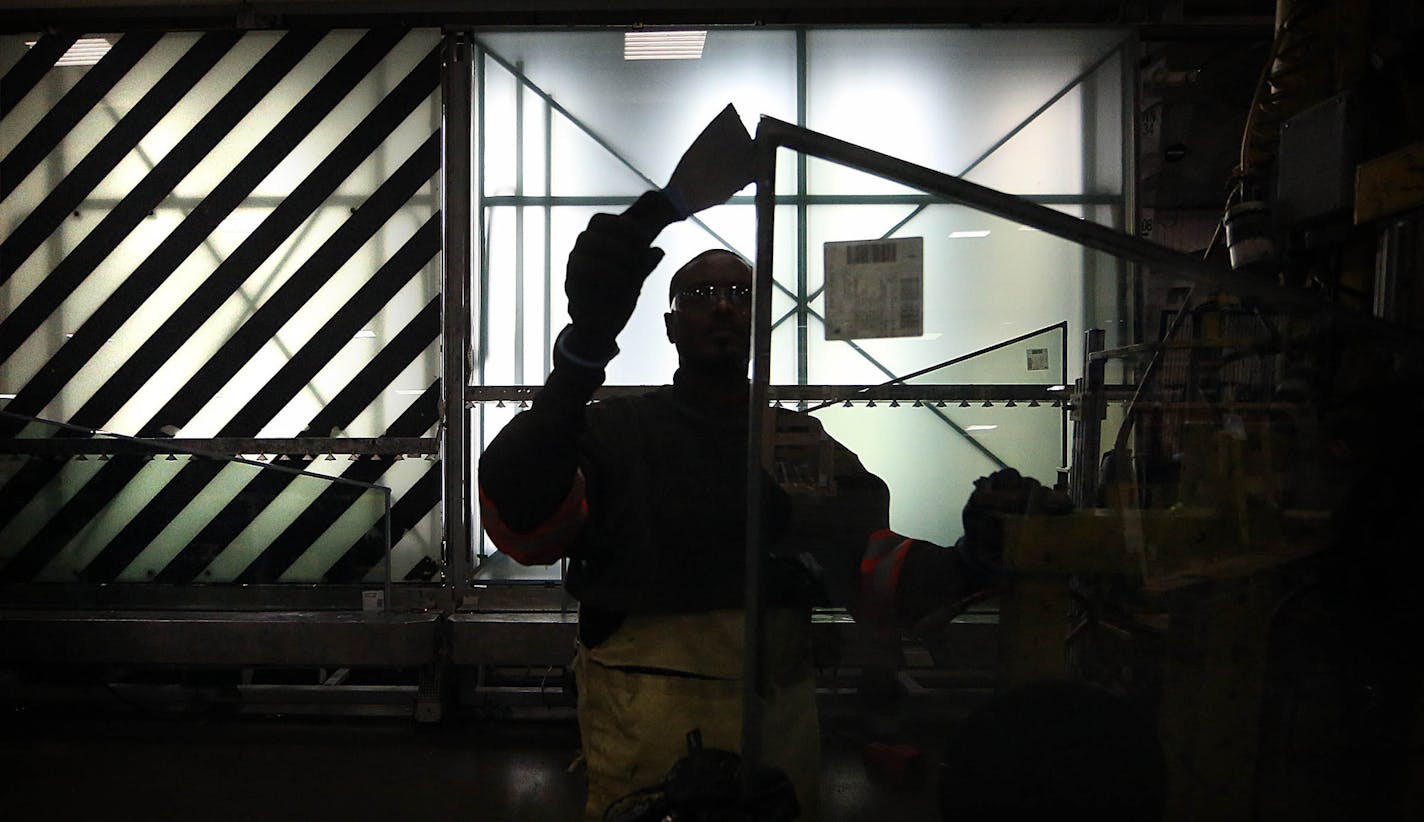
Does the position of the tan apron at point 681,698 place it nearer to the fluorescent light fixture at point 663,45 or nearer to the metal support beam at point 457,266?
the metal support beam at point 457,266

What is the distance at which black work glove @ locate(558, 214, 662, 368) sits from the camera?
105 cm

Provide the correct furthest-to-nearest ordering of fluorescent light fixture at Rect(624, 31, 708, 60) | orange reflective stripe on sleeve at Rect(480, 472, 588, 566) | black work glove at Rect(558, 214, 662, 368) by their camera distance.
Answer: fluorescent light fixture at Rect(624, 31, 708, 60) < orange reflective stripe on sleeve at Rect(480, 472, 588, 566) < black work glove at Rect(558, 214, 662, 368)

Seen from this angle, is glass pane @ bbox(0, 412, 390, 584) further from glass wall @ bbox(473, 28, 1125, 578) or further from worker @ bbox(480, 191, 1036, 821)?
worker @ bbox(480, 191, 1036, 821)

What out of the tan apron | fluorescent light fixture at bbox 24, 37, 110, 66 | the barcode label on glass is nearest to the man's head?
the barcode label on glass

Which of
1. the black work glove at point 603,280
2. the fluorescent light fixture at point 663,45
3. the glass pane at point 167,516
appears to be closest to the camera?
the black work glove at point 603,280

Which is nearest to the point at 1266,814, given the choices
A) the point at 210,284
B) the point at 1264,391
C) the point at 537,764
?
the point at 1264,391

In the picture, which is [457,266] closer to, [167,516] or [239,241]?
[239,241]

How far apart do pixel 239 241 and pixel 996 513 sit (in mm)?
3582

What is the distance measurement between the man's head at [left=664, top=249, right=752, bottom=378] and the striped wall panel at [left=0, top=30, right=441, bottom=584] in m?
2.37

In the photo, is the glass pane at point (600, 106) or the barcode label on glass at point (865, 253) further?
the glass pane at point (600, 106)

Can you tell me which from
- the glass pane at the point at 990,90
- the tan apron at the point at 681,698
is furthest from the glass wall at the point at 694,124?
the tan apron at the point at 681,698

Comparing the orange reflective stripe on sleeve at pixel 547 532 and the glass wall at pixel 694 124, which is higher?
the glass wall at pixel 694 124

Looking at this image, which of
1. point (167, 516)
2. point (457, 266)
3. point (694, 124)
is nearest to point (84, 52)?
point (457, 266)

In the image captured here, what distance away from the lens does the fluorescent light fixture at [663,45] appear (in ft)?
10.9
